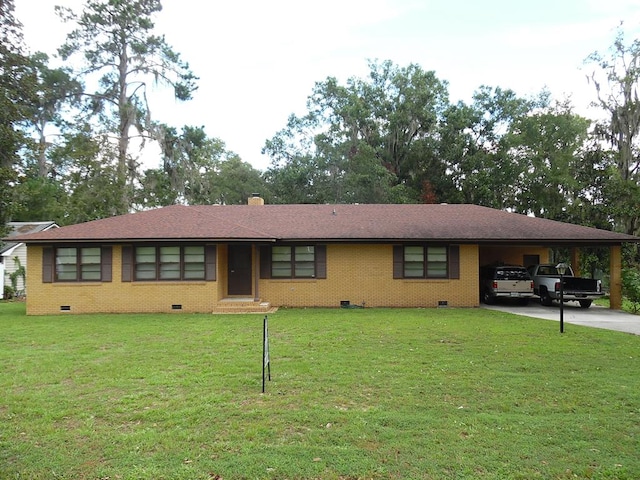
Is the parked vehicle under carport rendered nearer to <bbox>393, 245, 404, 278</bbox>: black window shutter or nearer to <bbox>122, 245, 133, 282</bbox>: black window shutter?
<bbox>393, 245, 404, 278</bbox>: black window shutter

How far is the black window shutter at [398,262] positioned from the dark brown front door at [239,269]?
557cm

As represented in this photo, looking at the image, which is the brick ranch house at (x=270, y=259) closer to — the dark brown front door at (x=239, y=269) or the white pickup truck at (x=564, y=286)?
the dark brown front door at (x=239, y=269)

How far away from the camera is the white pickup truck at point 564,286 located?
1594cm

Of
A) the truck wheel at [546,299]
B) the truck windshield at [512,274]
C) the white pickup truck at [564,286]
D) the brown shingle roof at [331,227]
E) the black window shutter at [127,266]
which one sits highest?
the brown shingle roof at [331,227]

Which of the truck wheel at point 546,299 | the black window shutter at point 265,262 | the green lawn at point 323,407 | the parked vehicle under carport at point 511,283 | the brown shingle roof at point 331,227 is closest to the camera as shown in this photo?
the green lawn at point 323,407

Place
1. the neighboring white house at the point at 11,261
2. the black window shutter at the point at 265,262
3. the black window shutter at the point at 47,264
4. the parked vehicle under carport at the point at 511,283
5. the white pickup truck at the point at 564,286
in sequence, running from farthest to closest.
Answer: the neighboring white house at the point at 11,261 → the black window shutter at the point at 265,262 → the parked vehicle under carport at the point at 511,283 → the white pickup truck at the point at 564,286 → the black window shutter at the point at 47,264

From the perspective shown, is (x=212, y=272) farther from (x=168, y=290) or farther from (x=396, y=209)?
(x=396, y=209)

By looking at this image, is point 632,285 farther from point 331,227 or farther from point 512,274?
point 331,227

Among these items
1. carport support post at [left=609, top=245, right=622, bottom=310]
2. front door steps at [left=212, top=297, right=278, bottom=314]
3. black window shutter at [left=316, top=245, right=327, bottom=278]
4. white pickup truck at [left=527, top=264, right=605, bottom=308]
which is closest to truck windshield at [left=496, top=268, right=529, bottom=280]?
white pickup truck at [left=527, top=264, right=605, bottom=308]

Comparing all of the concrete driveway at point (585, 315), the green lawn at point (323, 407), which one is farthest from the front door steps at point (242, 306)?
the concrete driveway at point (585, 315)

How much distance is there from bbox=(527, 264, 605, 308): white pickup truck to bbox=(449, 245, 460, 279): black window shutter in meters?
3.41

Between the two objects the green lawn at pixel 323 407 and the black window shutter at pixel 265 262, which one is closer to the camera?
the green lawn at pixel 323 407

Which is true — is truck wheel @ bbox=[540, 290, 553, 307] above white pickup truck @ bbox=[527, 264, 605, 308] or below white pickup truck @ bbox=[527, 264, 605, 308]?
below

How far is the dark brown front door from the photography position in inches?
674
